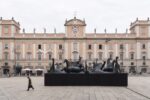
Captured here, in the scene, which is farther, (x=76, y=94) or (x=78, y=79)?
(x=78, y=79)

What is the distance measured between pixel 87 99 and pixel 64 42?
10118 cm

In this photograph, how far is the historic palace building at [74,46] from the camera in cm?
12706

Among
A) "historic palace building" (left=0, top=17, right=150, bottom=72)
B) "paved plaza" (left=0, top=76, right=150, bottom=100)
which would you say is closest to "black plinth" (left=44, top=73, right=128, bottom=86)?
"paved plaza" (left=0, top=76, right=150, bottom=100)

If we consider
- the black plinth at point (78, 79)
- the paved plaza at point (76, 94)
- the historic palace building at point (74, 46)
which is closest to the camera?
the paved plaza at point (76, 94)

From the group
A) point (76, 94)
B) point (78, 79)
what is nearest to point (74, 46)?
point (78, 79)

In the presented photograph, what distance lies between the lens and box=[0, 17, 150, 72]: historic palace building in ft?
417

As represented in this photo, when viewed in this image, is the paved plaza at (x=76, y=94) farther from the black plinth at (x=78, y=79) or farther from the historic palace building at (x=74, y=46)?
the historic palace building at (x=74, y=46)

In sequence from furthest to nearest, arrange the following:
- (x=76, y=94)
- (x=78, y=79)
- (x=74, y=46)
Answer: (x=74, y=46), (x=78, y=79), (x=76, y=94)

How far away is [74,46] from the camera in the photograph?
12812 cm

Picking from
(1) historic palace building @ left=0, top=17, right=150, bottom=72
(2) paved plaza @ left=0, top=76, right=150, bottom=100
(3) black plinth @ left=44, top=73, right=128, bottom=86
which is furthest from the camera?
(1) historic palace building @ left=0, top=17, right=150, bottom=72

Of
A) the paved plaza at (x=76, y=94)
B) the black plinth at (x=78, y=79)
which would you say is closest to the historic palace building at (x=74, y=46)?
the black plinth at (x=78, y=79)

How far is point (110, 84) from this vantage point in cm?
4541

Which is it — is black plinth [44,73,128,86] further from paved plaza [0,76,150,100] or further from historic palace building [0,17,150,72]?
historic palace building [0,17,150,72]

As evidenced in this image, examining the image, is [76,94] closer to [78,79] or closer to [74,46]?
[78,79]
